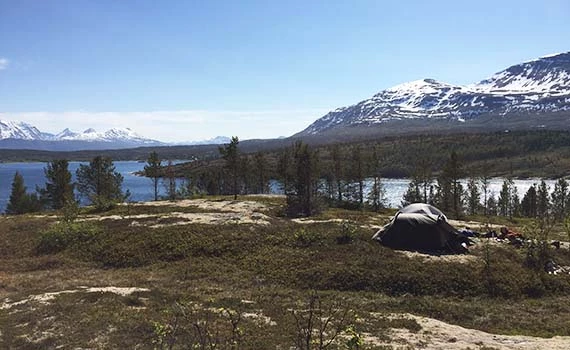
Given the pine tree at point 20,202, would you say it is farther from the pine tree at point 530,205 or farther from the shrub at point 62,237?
the pine tree at point 530,205

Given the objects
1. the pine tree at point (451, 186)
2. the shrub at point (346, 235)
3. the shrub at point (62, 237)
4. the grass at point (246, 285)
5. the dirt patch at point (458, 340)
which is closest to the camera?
the dirt patch at point (458, 340)

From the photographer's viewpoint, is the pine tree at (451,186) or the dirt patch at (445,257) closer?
the dirt patch at (445,257)

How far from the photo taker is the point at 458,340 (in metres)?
21.2

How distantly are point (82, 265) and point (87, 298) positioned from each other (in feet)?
42.4

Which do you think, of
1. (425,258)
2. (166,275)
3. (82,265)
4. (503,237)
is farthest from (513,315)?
(82,265)

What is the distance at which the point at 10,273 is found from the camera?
1383 inches

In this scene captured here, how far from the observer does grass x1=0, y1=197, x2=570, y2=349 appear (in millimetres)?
21266

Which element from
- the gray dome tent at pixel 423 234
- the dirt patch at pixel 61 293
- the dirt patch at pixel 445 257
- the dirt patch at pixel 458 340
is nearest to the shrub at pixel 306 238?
the gray dome tent at pixel 423 234

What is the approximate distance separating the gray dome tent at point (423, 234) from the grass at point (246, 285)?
1.85 metres

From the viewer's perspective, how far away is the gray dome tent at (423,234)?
3847 cm

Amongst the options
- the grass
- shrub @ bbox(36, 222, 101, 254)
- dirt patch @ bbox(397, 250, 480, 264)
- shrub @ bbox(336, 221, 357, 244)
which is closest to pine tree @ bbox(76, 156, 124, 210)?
the grass

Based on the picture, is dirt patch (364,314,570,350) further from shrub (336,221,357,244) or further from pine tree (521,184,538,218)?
pine tree (521,184,538,218)

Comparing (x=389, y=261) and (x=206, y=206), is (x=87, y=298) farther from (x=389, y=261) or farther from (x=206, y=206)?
(x=206, y=206)

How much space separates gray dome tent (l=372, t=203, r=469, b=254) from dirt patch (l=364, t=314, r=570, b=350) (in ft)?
51.3
